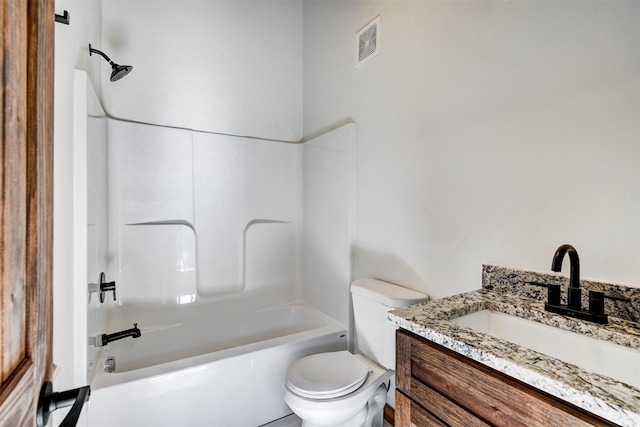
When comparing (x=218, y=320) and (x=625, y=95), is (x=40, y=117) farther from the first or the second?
(x=218, y=320)

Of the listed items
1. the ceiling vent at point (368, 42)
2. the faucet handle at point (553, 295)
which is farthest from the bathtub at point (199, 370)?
the ceiling vent at point (368, 42)

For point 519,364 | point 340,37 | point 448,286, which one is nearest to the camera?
point 519,364

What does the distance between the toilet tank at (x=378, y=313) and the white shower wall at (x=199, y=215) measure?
112 cm

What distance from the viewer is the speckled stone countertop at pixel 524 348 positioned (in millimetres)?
585

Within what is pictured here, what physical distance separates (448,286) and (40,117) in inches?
60.8

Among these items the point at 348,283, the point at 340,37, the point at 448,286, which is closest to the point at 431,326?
the point at 448,286

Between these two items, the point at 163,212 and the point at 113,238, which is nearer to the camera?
the point at 113,238

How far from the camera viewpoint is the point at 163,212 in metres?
2.29

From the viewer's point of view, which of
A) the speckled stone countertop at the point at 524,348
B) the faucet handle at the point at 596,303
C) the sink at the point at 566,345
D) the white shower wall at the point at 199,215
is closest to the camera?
the speckled stone countertop at the point at 524,348

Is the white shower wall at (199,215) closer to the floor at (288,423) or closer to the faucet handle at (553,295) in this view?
the floor at (288,423)

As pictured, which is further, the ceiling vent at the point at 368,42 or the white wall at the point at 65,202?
the ceiling vent at the point at 368,42

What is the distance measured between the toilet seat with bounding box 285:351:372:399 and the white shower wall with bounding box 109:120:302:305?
3.64ft

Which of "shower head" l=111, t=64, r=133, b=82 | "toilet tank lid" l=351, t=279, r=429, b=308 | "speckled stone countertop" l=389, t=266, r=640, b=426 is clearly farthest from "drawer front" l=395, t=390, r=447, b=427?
"shower head" l=111, t=64, r=133, b=82

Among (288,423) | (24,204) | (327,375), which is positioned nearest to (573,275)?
(327,375)
